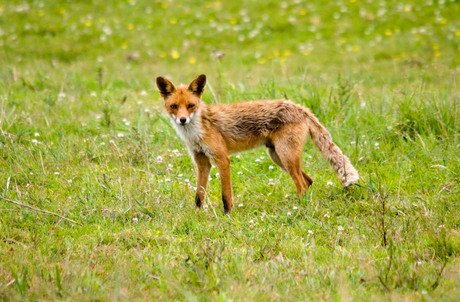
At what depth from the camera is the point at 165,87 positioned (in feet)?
18.5

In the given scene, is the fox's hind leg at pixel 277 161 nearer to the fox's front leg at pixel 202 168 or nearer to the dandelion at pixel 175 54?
the fox's front leg at pixel 202 168

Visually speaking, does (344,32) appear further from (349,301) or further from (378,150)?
(349,301)

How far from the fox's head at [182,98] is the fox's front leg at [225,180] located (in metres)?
0.57

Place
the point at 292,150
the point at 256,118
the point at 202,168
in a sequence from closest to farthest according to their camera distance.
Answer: the point at 292,150, the point at 202,168, the point at 256,118

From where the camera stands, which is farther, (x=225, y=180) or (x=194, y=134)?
(x=194, y=134)

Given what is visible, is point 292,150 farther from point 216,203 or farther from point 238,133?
point 216,203

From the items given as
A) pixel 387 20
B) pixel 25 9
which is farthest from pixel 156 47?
pixel 387 20

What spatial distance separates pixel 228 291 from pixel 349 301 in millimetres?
878

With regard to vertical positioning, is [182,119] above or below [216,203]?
above

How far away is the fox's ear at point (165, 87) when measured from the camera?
553cm

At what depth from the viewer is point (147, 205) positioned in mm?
5066

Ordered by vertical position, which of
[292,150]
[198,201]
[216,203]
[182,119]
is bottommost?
[216,203]

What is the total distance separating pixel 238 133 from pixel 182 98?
2.67 ft

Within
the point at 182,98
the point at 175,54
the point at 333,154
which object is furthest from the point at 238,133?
the point at 175,54
